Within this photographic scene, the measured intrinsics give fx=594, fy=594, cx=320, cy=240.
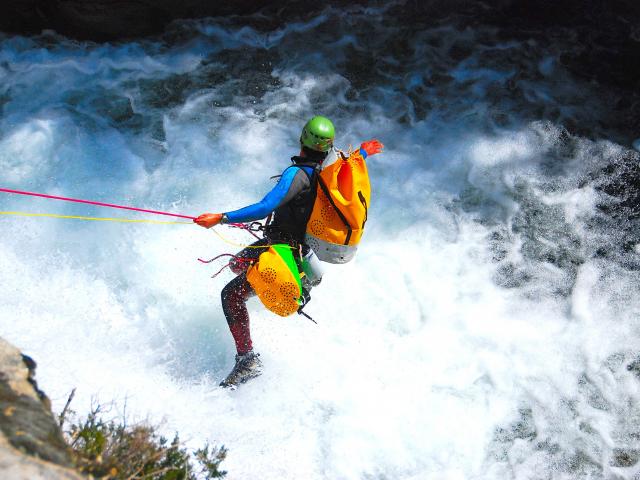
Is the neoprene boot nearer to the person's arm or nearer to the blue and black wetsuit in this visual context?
the blue and black wetsuit

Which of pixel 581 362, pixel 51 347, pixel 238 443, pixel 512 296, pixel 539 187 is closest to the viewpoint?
pixel 238 443

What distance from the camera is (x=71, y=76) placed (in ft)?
23.5

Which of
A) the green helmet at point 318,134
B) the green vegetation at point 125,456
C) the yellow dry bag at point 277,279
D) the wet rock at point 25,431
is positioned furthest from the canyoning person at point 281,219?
the wet rock at point 25,431

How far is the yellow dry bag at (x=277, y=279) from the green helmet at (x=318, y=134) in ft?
2.30

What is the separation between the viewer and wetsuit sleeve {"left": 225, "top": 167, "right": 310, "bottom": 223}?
3.75m

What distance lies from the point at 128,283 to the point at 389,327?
2.33 meters

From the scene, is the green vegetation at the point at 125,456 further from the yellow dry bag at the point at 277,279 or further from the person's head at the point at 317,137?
the person's head at the point at 317,137

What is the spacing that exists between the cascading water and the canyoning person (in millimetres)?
367

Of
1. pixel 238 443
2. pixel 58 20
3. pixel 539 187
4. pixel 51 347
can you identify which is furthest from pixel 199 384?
pixel 58 20

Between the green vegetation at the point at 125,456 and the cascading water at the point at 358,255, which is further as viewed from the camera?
the cascading water at the point at 358,255

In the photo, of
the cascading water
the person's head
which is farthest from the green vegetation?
the person's head

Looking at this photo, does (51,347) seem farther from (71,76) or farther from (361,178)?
(71,76)

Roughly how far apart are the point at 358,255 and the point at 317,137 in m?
2.16

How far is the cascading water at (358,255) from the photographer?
14.6 feet
